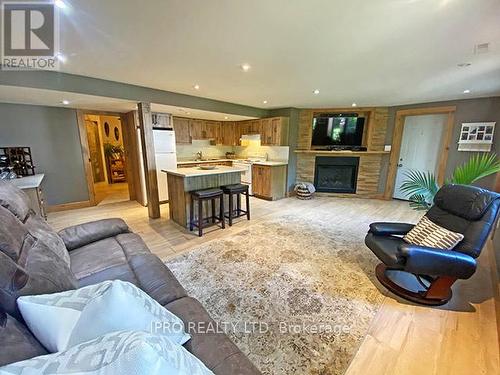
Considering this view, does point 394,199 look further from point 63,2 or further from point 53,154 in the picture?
point 53,154

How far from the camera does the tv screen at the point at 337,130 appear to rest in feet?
18.5

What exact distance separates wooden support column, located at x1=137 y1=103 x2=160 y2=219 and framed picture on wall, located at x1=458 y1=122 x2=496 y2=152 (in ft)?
20.5

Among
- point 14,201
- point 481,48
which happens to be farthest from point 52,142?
point 481,48

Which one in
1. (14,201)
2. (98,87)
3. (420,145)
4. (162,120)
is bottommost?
(14,201)

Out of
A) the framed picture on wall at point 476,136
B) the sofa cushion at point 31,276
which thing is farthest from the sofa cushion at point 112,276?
the framed picture on wall at point 476,136

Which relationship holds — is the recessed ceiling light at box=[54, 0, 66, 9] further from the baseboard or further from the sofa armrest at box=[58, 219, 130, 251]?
the baseboard

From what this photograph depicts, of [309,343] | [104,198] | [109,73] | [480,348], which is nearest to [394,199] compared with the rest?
[480,348]

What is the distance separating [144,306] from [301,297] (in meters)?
1.63

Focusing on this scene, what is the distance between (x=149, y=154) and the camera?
390 centimetres

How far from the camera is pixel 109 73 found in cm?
295

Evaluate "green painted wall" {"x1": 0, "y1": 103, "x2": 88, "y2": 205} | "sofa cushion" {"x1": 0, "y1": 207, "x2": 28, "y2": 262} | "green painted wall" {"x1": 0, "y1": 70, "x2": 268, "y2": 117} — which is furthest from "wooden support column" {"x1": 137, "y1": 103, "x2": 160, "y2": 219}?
"sofa cushion" {"x1": 0, "y1": 207, "x2": 28, "y2": 262}

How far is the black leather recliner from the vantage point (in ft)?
5.95

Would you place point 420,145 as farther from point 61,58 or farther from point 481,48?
point 61,58

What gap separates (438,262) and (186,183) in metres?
3.22
